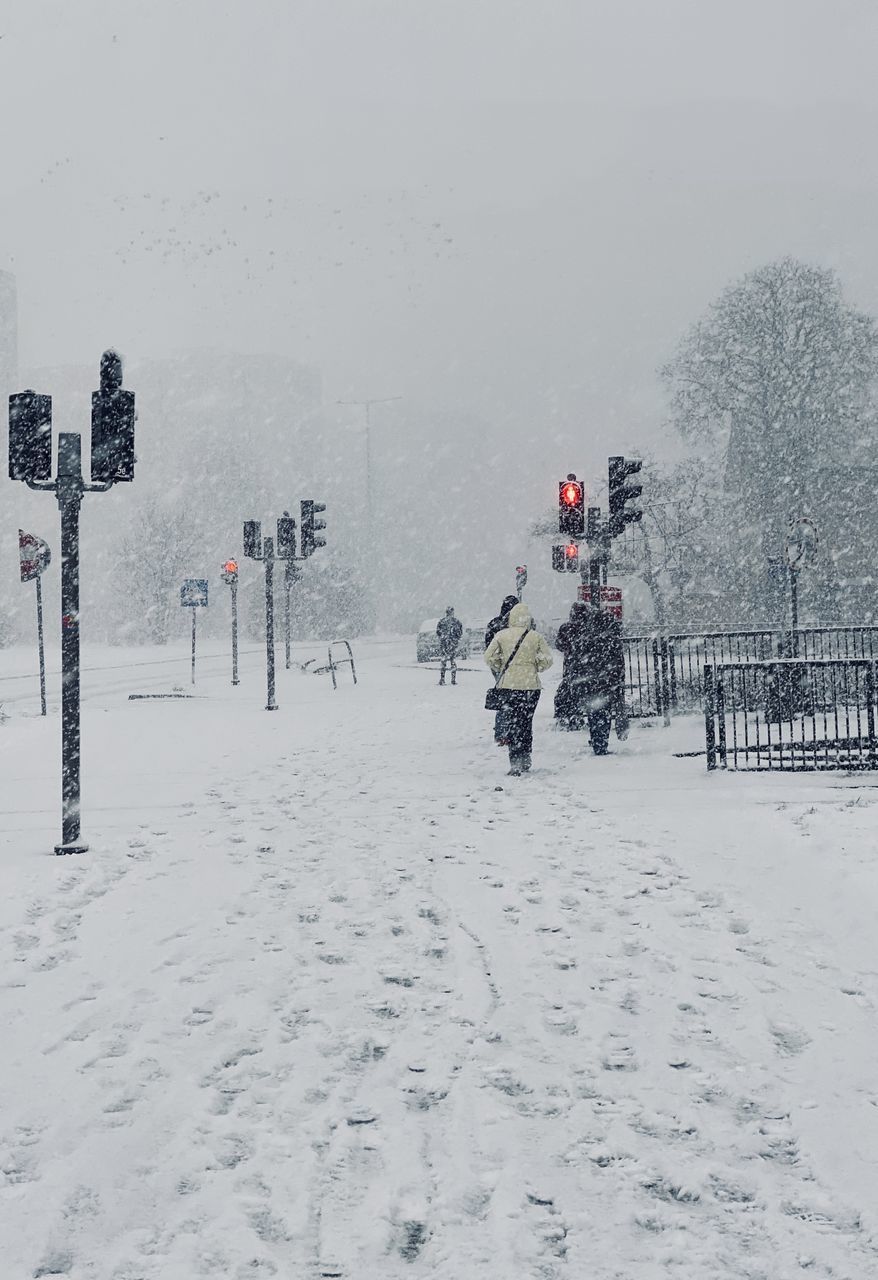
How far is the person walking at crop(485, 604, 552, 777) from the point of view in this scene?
37.9 ft

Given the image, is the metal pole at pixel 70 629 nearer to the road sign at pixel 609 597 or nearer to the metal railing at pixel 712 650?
the road sign at pixel 609 597

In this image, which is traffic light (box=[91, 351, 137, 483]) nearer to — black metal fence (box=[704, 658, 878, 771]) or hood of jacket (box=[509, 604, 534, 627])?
hood of jacket (box=[509, 604, 534, 627])

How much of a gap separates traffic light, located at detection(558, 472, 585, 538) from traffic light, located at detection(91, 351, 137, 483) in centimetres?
874

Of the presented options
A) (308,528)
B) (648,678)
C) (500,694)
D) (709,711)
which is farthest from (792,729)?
(308,528)

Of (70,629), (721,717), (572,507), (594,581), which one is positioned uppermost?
(572,507)

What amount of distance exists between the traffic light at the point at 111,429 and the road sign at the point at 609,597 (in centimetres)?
858

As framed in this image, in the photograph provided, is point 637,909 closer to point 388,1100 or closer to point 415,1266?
point 388,1100

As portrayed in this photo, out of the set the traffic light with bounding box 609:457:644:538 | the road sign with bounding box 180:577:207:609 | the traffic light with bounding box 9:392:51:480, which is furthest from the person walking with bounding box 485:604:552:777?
the road sign with bounding box 180:577:207:609

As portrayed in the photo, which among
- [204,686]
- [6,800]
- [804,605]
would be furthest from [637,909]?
[804,605]

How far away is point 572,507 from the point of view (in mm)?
15906

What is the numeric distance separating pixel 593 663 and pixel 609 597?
10.6 feet

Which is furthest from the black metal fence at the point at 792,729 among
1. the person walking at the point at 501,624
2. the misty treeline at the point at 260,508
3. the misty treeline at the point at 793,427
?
the misty treeline at the point at 260,508

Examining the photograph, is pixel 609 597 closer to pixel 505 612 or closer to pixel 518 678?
pixel 505 612

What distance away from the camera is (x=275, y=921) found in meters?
6.20
